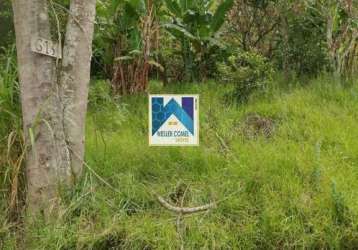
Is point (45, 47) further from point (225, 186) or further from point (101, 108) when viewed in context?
point (225, 186)

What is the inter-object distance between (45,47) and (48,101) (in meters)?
0.35

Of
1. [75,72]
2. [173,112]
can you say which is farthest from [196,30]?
[75,72]

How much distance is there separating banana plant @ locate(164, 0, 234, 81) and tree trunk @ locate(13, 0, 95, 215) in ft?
7.76

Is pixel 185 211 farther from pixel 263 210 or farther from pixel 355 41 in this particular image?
pixel 355 41

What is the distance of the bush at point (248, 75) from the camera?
15.7ft

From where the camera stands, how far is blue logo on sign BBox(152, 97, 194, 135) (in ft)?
11.5

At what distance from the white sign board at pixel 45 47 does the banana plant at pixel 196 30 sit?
8.16 feet

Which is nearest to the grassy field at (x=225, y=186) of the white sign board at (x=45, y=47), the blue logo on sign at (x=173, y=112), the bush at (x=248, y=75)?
the blue logo on sign at (x=173, y=112)

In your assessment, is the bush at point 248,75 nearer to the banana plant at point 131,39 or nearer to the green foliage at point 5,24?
the banana plant at point 131,39

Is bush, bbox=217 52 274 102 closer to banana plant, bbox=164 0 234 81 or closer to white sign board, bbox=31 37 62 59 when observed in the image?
banana plant, bbox=164 0 234 81

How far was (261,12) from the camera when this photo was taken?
5809mm

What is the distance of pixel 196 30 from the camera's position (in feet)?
18.6

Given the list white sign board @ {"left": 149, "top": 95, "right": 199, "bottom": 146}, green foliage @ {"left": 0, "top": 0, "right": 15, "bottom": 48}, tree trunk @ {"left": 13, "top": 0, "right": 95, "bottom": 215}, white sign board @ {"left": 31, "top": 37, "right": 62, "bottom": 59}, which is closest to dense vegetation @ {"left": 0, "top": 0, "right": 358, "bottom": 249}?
tree trunk @ {"left": 13, "top": 0, "right": 95, "bottom": 215}

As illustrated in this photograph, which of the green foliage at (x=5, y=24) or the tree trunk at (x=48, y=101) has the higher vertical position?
the green foliage at (x=5, y=24)
